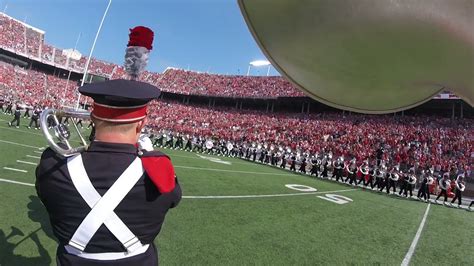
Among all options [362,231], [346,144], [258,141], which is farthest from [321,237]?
[258,141]

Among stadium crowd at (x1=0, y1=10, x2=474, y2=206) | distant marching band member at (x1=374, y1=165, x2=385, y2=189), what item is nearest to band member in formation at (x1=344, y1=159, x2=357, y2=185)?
stadium crowd at (x1=0, y1=10, x2=474, y2=206)

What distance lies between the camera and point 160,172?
1.82 meters

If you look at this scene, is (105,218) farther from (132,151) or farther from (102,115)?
(102,115)

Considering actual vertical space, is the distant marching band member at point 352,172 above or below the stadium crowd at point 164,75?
below

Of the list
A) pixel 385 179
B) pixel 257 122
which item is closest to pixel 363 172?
pixel 385 179

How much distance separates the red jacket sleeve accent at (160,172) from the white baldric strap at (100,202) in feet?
0.19

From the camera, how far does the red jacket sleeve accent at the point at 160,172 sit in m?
1.80

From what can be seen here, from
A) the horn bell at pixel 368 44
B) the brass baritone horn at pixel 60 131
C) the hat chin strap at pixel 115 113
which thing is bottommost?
the brass baritone horn at pixel 60 131

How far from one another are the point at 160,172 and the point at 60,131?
59 cm

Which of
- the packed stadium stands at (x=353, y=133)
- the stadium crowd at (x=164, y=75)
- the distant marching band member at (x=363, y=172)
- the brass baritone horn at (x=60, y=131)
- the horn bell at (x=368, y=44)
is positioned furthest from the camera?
the stadium crowd at (x=164, y=75)

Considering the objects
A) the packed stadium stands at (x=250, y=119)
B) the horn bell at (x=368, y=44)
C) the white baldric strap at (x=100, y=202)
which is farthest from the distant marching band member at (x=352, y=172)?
the horn bell at (x=368, y=44)

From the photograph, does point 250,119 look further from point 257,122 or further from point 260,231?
point 260,231

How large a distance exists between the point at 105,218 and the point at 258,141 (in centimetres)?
2870

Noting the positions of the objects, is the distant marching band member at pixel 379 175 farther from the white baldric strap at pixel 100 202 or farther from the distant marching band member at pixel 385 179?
the white baldric strap at pixel 100 202
